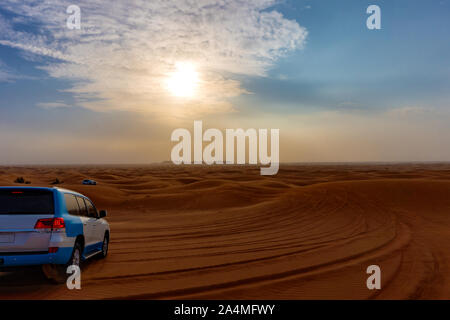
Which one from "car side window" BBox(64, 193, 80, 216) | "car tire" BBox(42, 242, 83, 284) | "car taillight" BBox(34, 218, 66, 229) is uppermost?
"car side window" BBox(64, 193, 80, 216)

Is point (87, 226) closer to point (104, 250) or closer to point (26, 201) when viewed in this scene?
point (26, 201)

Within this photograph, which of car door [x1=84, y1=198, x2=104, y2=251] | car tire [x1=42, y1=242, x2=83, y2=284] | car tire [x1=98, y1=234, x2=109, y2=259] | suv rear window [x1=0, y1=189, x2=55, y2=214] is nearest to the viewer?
car tire [x1=42, y1=242, x2=83, y2=284]

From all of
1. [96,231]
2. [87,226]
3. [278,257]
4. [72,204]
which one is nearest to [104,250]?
[96,231]

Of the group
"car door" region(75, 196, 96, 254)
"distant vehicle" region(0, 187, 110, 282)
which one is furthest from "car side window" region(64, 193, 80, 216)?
"car door" region(75, 196, 96, 254)

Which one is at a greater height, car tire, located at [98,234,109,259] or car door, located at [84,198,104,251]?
car door, located at [84,198,104,251]

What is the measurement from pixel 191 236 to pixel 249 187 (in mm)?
19070

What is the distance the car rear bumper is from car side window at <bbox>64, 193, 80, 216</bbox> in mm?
926

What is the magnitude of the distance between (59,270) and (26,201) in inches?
53.9

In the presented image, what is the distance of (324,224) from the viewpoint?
48.0 feet

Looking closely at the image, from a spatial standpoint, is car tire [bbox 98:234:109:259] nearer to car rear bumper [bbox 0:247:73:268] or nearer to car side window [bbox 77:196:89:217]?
car side window [bbox 77:196:89:217]

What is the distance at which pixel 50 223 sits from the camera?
6480 millimetres

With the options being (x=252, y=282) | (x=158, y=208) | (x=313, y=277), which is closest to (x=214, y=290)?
(x=252, y=282)

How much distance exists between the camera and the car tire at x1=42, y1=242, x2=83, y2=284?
6.53 m
